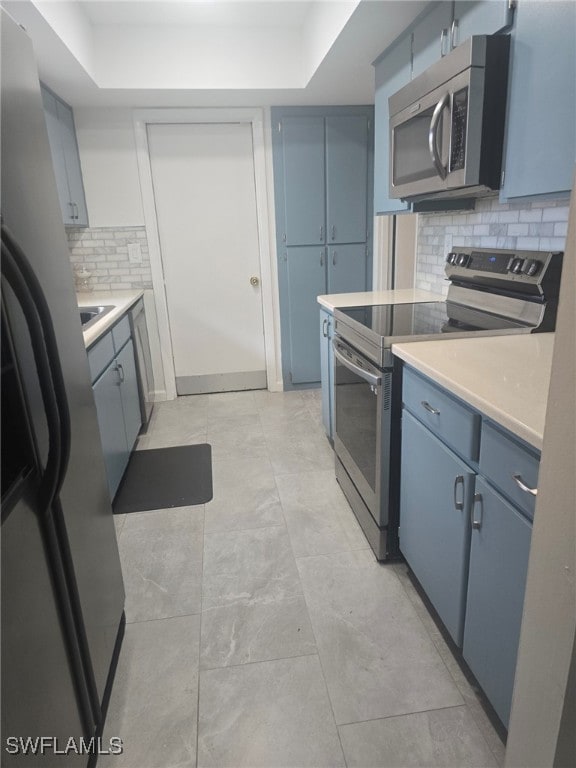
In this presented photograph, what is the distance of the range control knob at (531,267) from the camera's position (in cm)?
172

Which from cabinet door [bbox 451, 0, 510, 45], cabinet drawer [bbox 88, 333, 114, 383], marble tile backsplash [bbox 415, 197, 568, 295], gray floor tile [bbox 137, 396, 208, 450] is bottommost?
gray floor tile [bbox 137, 396, 208, 450]

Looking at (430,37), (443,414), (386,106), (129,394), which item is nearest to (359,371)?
(443,414)

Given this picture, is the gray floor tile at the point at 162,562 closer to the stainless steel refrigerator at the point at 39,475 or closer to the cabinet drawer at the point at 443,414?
the stainless steel refrigerator at the point at 39,475

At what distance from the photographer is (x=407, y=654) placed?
5.07 ft

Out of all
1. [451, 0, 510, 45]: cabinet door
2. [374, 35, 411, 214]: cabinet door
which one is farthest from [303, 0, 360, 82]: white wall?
[451, 0, 510, 45]: cabinet door

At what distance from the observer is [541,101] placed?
53.2 inches

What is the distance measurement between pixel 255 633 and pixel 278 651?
113 mm

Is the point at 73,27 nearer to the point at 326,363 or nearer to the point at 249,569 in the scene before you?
the point at 326,363

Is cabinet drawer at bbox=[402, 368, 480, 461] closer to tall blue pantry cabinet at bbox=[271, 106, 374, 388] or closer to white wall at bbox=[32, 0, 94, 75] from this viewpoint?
white wall at bbox=[32, 0, 94, 75]

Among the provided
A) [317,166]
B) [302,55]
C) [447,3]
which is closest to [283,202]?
[317,166]

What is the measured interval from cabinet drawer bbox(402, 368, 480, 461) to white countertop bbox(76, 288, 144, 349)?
131 cm

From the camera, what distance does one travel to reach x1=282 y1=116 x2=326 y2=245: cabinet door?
3.55m

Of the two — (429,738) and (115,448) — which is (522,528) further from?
(115,448)

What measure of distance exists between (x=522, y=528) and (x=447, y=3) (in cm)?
186
